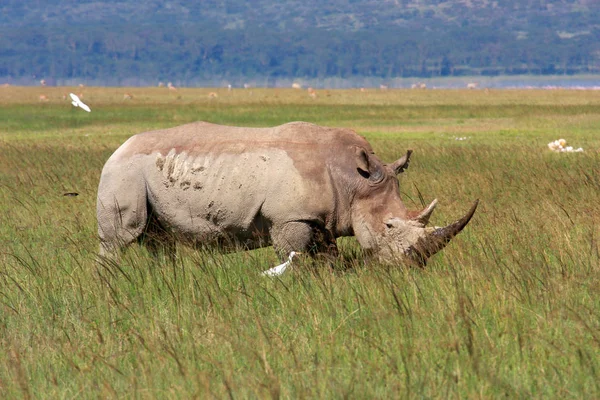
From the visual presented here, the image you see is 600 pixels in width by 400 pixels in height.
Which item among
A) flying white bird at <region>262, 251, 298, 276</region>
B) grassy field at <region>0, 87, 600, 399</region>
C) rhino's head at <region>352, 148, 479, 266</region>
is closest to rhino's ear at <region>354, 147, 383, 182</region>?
rhino's head at <region>352, 148, 479, 266</region>

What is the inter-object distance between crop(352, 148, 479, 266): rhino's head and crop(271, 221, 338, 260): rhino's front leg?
280 mm

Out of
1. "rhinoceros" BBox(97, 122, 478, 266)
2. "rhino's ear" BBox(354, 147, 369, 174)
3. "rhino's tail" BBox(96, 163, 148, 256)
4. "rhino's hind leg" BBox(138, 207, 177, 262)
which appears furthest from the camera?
"rhino's hind leg" BBox(138, 207, 177, 262)

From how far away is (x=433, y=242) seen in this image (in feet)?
25.3

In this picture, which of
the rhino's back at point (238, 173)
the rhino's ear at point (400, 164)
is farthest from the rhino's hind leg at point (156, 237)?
the rhino's ear at point (400, 164)

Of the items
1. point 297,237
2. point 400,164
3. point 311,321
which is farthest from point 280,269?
point 311,321

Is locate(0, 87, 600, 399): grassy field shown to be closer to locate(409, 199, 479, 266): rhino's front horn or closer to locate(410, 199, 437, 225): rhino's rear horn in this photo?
locate(409, 199, 479, 266): rhino's front horn

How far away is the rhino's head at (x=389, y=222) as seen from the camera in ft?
25.3

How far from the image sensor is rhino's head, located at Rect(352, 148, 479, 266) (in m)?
7.72

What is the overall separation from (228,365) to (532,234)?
4.33m

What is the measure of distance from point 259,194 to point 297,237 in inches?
18.0

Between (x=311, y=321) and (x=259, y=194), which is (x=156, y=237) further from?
(x=311, y=321)

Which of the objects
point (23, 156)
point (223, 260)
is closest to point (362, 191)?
point (223, 260)

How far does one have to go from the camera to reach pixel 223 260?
8.01 meters

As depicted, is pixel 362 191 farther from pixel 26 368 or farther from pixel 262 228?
pixel 26 368
